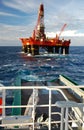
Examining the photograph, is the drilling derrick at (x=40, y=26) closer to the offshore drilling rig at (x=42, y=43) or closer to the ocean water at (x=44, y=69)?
the offshore drilling rig at (x=42, y=43)

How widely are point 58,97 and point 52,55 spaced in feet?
264

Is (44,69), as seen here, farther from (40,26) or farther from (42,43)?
(40,26)

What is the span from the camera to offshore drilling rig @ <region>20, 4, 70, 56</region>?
281ft

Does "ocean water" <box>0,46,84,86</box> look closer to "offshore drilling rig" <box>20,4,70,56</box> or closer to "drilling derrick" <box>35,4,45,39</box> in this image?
"offshore drilling rig" <box>20,4,70,56</box>

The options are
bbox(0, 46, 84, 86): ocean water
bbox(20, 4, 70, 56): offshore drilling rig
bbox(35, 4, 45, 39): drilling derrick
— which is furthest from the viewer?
bbox(35, 4, 45, 39): drilling derrick

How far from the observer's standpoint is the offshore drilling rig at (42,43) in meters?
85.6

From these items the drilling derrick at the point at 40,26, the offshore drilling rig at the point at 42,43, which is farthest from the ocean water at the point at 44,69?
the drilling derrick at the point at 40,26

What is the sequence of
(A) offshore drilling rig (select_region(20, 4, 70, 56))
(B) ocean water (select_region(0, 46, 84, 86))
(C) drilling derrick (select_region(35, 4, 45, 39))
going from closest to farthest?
(B) ocean water (select_region(0, 46, 84, 86)) < (A) offshore drilling rig (select_region(20, 4, 70, 56)) < (C) drilling derrick (select_region(35, 4, 45, 39))

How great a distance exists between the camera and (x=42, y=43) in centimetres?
8500

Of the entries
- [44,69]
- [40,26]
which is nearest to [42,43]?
[40,26]

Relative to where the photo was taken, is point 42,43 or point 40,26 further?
point 40,26

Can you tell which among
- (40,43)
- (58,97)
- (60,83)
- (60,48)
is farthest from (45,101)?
(60,48)

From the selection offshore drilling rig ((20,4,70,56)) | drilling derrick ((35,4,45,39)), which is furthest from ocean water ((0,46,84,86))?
drilling derrick ((35,4,45,39))

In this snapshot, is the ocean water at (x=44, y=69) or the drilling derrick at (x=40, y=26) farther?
the drilling derrick at (x=40, y=26)
